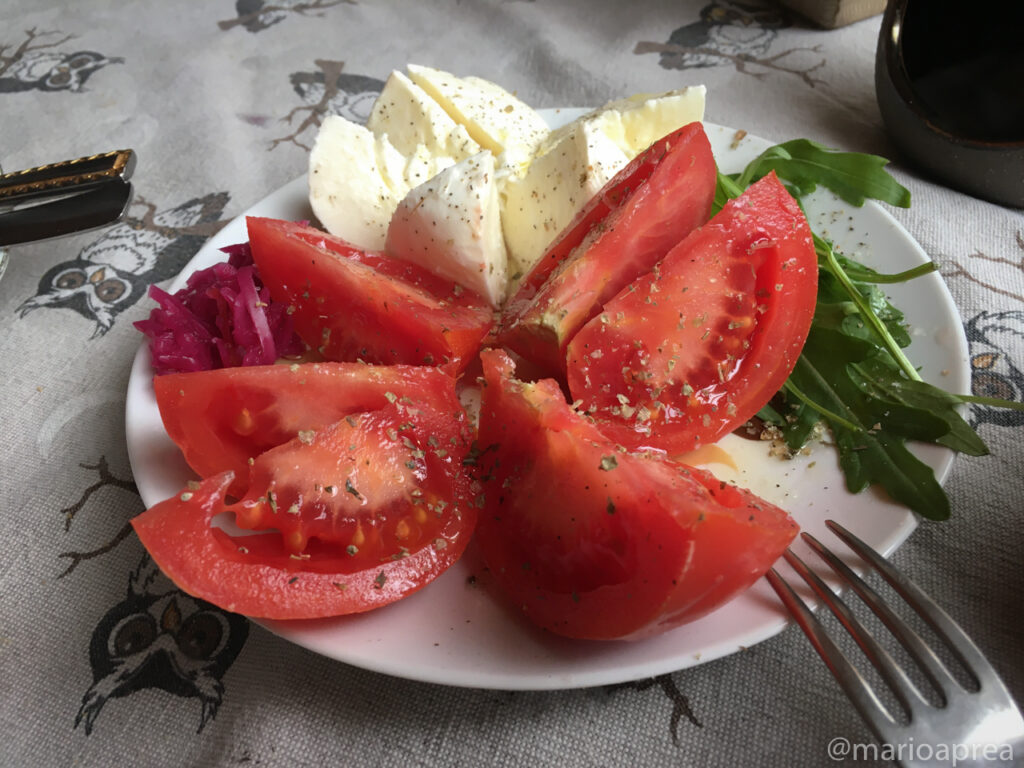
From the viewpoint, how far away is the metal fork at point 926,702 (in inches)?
31.7

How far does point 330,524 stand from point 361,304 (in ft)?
1.66

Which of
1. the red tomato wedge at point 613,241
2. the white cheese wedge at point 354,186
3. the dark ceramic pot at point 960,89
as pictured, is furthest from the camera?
the dark ceramic pot at point 960,89

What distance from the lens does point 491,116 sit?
72.2 inches

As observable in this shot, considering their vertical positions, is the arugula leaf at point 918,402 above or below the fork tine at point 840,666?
above

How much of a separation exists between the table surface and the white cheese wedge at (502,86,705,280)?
2.48 ft

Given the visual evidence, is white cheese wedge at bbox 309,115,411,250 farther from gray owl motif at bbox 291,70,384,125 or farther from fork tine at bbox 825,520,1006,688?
fork tine at bbox 825,520,1006,688

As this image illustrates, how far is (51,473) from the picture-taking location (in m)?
1.51

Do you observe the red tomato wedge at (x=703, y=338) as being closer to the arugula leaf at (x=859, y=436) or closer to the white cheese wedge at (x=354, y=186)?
the arugula leaf at (x=859, y=436)

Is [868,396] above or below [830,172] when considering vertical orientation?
below

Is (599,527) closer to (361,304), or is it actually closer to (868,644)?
(868,644)

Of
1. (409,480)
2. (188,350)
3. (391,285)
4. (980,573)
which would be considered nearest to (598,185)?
(391,285)

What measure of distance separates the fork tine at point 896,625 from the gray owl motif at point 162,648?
94 cm

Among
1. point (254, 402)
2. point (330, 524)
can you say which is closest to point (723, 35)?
point (254, 402)

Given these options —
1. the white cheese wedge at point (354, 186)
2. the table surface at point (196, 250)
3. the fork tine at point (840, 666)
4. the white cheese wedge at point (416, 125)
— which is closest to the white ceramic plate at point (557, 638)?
the fork tine at point (840, 666)
